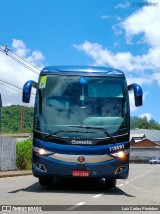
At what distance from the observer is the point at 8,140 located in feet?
96.3

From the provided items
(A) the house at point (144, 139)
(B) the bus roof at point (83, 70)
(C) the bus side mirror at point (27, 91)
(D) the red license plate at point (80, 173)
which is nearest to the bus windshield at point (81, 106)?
(B) the bus roof at point (83, 70)

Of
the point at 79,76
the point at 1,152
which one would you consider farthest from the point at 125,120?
the point at 1,152

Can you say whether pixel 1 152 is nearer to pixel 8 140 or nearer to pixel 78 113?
pixel 8 140

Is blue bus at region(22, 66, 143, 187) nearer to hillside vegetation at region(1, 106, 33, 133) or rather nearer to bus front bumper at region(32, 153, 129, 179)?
bus front bumper at region(32, 153, 129, 179)

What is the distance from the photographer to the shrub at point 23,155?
32.3 meters

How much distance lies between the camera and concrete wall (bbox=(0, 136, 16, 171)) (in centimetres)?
A: 2810

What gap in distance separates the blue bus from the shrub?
59.1 feet

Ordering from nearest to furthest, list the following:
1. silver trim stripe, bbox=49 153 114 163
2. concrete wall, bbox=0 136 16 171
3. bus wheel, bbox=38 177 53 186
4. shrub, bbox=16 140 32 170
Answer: silver trim stripe, bbox=49 153 114 163, bus wheel, bbox=38 177 53 186, concrete wall, bbox=0 136 16 171, shrub, bbox=16 140 32 170

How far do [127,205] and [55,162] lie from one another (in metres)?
3.11

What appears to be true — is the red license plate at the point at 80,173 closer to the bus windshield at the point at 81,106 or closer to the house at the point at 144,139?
the bus windshield at the point at 81,106

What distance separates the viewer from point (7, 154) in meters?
29.0

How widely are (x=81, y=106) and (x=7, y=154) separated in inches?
616

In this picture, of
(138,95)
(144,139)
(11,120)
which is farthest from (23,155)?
(144,139)

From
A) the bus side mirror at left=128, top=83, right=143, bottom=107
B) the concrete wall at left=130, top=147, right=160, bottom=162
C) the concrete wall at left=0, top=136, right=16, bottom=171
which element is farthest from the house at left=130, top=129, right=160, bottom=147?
the bus side mirror at left=128, top=83, right=143, bottom=107
